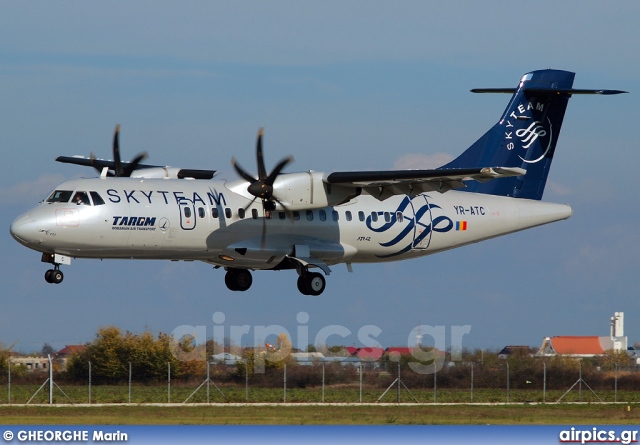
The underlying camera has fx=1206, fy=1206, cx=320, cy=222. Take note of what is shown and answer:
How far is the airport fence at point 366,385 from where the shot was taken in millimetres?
35906

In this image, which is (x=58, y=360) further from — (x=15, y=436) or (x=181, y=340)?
(x=15, y=436)

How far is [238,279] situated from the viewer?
35.0 m

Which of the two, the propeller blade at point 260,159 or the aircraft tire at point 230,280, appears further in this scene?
the aircraft tire at point 230,280

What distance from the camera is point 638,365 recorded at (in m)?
40.8

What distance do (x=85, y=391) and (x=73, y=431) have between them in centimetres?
1326

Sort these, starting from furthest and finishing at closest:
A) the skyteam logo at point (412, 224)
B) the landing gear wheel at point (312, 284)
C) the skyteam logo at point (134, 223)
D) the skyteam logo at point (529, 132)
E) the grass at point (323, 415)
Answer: the skyteam logo at point (529, 132) < the skyteam logo at point (412, 224) < the landing gear wheel at point (312, 284) < the skyteam logo at point (134, 223) < the grass at point (323, 415)

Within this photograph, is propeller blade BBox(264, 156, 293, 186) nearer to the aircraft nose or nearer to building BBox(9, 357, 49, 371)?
the aircraft nose

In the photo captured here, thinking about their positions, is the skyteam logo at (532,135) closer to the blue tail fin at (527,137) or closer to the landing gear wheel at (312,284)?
the blue tail fin at (527,137)

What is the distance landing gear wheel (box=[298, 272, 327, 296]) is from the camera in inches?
1307

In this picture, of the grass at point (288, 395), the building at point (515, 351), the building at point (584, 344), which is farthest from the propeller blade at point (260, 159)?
the building at point (584, 344)

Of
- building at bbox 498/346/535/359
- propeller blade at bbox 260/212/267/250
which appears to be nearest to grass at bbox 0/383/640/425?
building at bbox 498/346/535/359

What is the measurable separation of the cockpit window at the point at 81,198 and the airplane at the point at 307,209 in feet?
0.08

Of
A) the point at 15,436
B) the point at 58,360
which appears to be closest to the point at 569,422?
the point at 15,436

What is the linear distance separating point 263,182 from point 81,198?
472 centimetres
